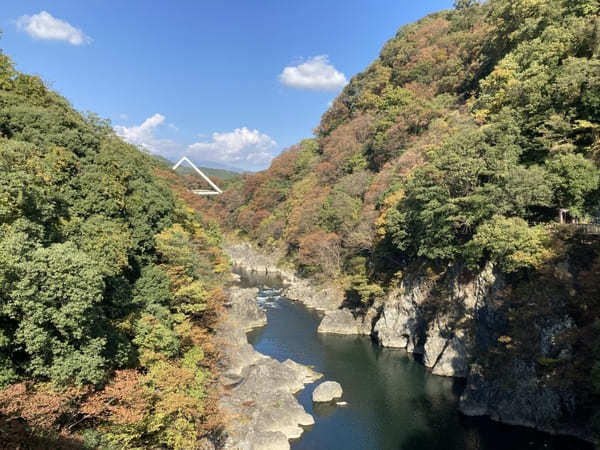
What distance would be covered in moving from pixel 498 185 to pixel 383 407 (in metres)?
15.4

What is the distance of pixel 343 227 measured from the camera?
149ft

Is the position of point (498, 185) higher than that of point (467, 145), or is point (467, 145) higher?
point (467, 145)

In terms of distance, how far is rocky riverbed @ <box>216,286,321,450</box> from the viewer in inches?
739

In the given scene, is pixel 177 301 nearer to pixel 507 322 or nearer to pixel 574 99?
pixel 507 322

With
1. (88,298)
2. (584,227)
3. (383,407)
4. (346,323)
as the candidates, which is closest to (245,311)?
(346,323)

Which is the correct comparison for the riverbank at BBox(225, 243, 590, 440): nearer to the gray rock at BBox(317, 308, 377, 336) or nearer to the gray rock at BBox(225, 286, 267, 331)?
the gray rock at BBox(317, 308, 377, 336)

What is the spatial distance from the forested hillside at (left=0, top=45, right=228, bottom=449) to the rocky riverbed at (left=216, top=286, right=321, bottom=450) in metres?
1.99

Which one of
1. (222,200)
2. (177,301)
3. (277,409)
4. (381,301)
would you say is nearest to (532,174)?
(381,301)

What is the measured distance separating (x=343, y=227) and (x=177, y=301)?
89.0 feet

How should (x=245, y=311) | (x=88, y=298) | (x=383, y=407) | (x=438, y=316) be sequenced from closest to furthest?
(x=88, y=298), (x=383, y=407), (x=438, y=316), (x=245, y=311)

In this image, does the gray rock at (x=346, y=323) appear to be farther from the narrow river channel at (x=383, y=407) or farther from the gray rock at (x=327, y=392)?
the gray rock at (x=327, y=392)

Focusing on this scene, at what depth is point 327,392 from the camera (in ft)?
77.5

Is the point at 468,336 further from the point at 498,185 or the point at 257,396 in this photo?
the point at 257,396

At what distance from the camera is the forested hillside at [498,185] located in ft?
64.1
